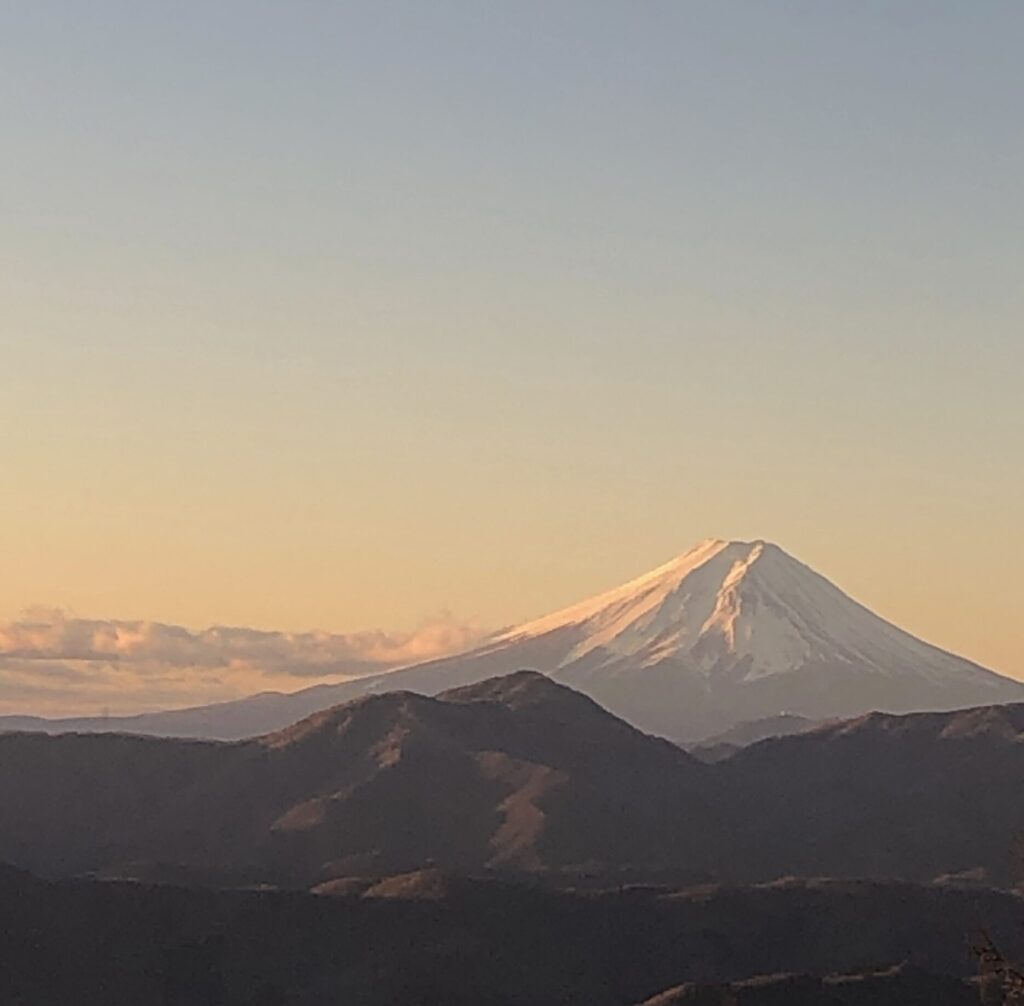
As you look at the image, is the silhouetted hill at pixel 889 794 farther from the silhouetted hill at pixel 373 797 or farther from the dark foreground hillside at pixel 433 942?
the dark foreground hillside at pixel 433 942

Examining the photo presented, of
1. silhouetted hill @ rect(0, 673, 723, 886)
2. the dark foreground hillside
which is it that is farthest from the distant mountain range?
the dark foreground hillside

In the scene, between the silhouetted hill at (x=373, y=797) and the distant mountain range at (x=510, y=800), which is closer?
the silhouetted hill at (x=373, y=797)

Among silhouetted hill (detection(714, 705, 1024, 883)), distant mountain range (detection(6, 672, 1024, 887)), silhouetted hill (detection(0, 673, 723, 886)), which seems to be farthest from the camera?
silhouetted hill (detection(714, 705, 1024, 883))

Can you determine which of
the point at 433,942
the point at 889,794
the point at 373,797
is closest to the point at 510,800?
the point at 373,797

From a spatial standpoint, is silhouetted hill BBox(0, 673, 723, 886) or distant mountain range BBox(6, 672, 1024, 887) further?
distant mountain range BBox(6, 672, 1024, 887)

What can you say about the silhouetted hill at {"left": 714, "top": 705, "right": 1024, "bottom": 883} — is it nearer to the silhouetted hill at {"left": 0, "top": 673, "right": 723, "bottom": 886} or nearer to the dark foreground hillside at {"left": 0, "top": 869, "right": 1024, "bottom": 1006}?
the silhouetted hill at {"left": 0, "top": 673, "right": 723, "bottom": 886}

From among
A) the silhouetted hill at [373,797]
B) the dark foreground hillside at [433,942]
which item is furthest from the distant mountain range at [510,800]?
the dark foreground hillside at [433,942]

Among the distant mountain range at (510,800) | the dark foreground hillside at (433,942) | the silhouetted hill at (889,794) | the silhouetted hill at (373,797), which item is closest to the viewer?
the dark foreground hillside at (433,942)
